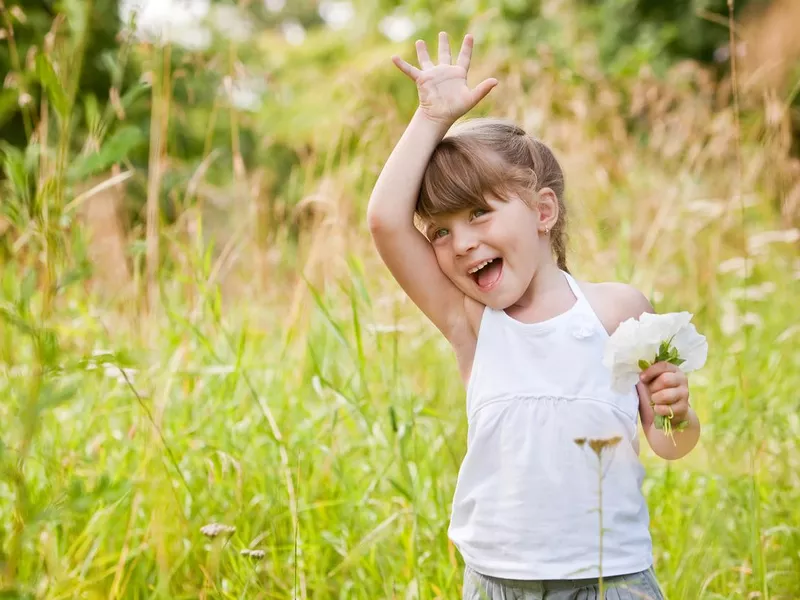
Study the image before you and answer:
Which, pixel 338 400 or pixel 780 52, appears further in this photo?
pixel 780 52


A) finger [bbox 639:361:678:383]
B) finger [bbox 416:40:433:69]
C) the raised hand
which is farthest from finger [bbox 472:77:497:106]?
finger [bbox 639:361:678:383]

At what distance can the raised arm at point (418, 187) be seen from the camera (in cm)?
135

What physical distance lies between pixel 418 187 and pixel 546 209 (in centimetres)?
Result: 23

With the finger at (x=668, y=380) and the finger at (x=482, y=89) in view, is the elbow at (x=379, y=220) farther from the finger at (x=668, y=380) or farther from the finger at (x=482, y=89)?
the finger at (x=668, y=380)

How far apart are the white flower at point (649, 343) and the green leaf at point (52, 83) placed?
0.71 m

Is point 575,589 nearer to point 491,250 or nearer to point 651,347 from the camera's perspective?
point 651,347

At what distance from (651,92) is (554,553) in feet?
6.83

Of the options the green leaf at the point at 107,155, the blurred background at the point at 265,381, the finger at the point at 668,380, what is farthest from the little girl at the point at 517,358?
the green leaf at the point at 107,155

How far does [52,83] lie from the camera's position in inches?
34.9

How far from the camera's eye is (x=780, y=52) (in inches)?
161

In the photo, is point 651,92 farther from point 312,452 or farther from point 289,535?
point 289,535

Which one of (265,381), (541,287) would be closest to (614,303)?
(541,287)

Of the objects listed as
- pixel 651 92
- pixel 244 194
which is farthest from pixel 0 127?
pixel 651 92

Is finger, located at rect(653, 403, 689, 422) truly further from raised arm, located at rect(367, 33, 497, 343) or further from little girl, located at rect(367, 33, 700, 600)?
raised arm, located at rect(367, 33, 497, 343)
